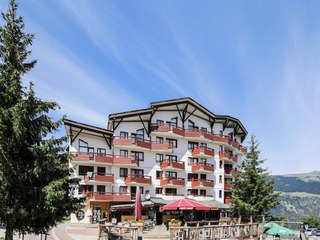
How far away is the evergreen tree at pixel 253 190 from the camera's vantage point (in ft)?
96.3

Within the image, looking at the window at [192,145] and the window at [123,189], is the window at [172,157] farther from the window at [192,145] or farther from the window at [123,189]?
the window at [123,189]

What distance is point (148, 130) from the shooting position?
4169 cm

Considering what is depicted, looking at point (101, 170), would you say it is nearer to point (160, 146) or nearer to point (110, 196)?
point (110, 196)

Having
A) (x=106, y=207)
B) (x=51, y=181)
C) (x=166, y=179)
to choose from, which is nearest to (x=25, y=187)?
(x=51, y=181)

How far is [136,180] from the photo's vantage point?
3834 cm

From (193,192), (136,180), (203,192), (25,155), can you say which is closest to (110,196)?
(136,180)

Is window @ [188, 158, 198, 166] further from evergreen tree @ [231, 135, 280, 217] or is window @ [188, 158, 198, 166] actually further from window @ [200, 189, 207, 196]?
evergreen tree @ [231, 135, 280, 217]

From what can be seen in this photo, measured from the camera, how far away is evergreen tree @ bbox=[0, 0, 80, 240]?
1314 cm

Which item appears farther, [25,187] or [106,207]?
[106,207]

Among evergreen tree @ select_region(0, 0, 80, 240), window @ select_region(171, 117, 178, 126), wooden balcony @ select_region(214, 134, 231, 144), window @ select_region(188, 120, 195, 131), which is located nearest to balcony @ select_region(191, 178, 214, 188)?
wooden balcony @ select_region(214, 134, 231, 144)

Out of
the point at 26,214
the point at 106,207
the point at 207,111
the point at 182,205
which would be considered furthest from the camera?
the point at 207,111

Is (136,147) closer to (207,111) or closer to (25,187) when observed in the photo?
(207,111)

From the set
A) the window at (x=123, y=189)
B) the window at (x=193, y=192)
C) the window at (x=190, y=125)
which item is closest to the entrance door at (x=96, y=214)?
the window at (x=123, y=189)

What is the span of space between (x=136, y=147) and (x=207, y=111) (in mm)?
12813
